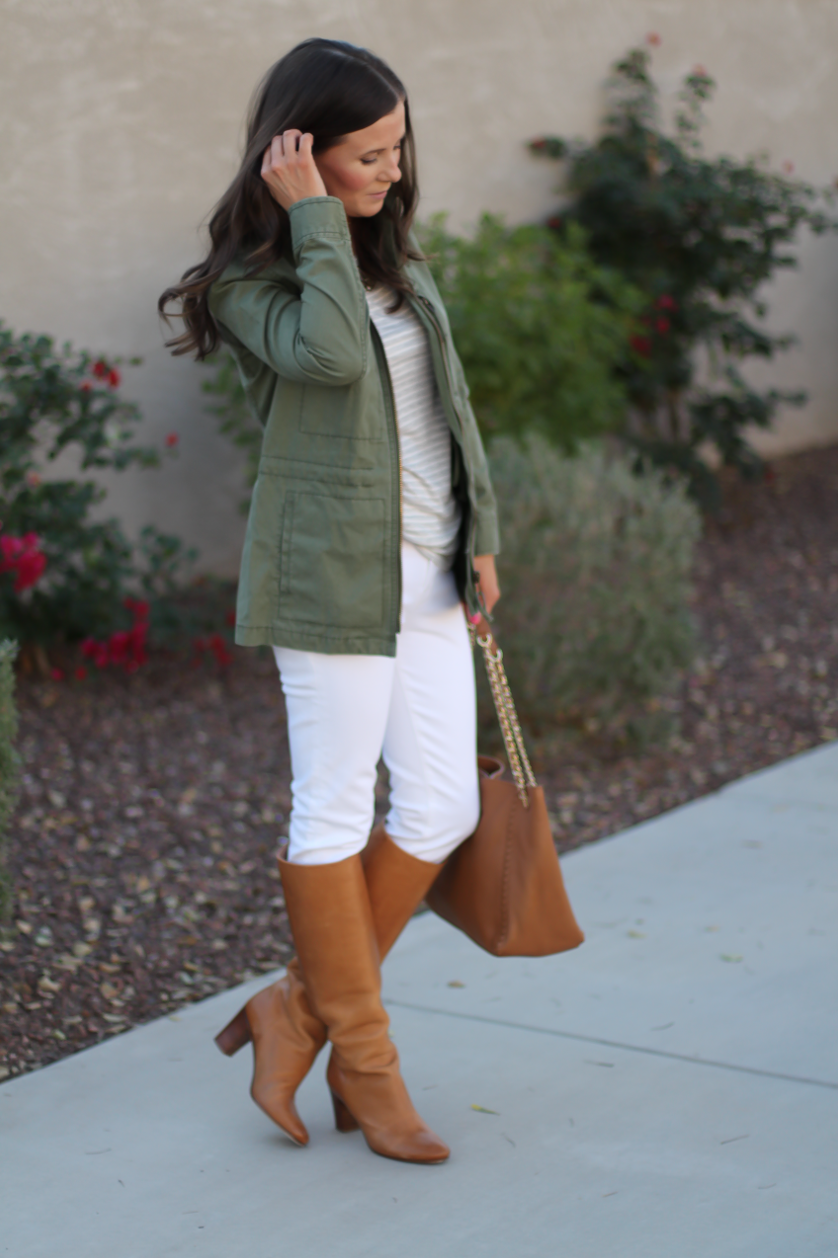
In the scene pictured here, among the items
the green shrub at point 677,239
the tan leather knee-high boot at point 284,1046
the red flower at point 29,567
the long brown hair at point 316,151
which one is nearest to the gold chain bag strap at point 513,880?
the tan leather knee-high boot at point 284,1046

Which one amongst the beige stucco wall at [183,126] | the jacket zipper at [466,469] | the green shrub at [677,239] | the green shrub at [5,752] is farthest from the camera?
the green shrub at [677,239]

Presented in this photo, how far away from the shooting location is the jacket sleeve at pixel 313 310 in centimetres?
211

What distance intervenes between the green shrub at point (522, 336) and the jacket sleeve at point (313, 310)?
3769 millimetres

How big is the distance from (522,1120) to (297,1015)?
49 cm

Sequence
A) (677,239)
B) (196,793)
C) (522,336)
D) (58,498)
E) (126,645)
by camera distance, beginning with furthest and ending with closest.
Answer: (677,239), (522,336), (126,645), (58,498), (196,793)

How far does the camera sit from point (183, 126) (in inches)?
242

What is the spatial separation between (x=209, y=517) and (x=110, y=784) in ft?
7.77

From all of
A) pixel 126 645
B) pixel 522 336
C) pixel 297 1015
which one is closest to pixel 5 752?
pixel 297 1015

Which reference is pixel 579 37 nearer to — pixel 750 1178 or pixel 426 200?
pixel 426 200

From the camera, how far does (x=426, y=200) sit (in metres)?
7.23

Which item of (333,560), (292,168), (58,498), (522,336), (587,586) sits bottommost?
(587,586)

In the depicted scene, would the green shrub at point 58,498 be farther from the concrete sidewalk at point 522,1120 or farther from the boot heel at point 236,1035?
the boot heel at point 236,1035

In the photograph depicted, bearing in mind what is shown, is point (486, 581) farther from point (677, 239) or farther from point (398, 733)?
point (677, 239)

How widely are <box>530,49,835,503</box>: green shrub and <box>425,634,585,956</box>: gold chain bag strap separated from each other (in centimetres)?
550
